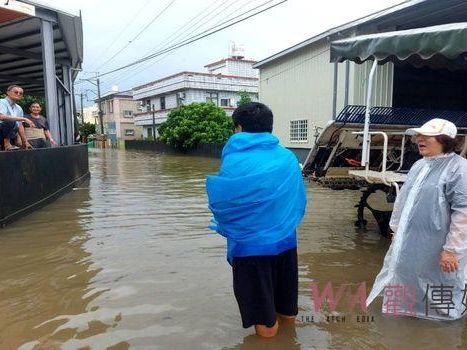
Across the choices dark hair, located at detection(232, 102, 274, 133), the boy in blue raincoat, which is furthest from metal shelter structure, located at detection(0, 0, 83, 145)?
the boy in blue raincoat

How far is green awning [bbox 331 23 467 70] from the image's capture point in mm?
4418

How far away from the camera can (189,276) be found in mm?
4742

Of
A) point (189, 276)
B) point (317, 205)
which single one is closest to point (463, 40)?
point (189, 276)

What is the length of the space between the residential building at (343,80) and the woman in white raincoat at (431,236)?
4.43m

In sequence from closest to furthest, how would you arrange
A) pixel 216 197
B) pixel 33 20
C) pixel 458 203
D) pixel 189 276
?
1. pixel 216 197
2. pixel 458 203
3. pixel 189 276
4. pixel 33 20

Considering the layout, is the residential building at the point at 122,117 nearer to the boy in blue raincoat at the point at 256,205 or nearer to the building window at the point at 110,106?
the building window at the point at 110,106

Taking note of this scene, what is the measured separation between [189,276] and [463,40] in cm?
371

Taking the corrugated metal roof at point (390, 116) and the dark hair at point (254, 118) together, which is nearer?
the dark hair at point (254, 118)

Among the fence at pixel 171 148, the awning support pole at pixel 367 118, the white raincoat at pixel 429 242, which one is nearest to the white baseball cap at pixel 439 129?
the white raincoat at pixel 429 242

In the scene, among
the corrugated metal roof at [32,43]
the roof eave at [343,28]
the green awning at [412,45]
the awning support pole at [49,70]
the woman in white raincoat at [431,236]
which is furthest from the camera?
the roof eave at [343,28]

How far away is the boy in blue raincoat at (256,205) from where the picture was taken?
288cm

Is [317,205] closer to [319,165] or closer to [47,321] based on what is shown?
[319,165]

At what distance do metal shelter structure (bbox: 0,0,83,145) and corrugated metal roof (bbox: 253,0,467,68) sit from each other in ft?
24.5

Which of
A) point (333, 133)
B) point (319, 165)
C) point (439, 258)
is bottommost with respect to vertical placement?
point (439, 258)
